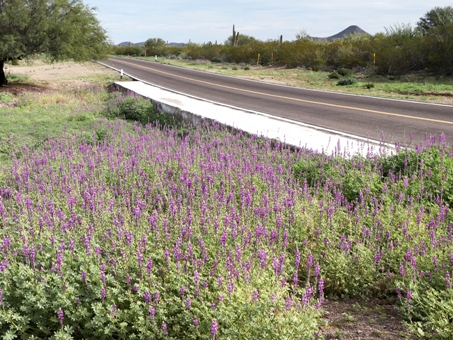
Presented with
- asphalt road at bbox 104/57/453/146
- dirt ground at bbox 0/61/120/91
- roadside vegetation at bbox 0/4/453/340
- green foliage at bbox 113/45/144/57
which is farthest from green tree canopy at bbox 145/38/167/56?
roadside vegetation at bbox 0/4/453/340

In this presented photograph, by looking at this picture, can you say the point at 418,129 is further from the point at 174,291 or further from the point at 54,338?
the point at 54,338


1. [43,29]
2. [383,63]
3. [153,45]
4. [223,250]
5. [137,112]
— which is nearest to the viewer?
[223,250]

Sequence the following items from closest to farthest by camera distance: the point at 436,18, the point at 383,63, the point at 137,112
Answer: the point at 137,112 → the point at 383,63 → the point at 436,18

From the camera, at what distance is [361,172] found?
6039 mm

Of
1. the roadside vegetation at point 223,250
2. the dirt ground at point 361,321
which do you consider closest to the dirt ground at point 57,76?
the roadside vegetation at point 223,250

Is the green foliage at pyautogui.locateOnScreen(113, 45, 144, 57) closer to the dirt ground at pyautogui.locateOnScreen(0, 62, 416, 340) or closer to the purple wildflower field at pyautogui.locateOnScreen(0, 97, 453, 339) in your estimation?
the purple wildflower field at pyautogui.locateOnScreen(0, 97, 453, 339)

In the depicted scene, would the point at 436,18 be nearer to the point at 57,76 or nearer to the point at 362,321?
the point at 57,76

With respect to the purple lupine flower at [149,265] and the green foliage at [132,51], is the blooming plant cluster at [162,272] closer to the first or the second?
the purple lupine flower at [149,265]

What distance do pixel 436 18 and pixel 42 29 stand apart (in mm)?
30952

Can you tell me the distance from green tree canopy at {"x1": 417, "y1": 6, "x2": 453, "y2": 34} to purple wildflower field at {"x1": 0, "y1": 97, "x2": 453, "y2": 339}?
35.6 metres

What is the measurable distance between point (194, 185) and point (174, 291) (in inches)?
92.5

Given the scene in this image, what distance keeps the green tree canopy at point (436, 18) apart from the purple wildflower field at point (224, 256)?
35.6m

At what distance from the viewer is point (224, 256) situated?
13.0 ft

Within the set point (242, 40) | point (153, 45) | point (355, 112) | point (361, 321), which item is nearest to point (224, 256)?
point (361, 321)
